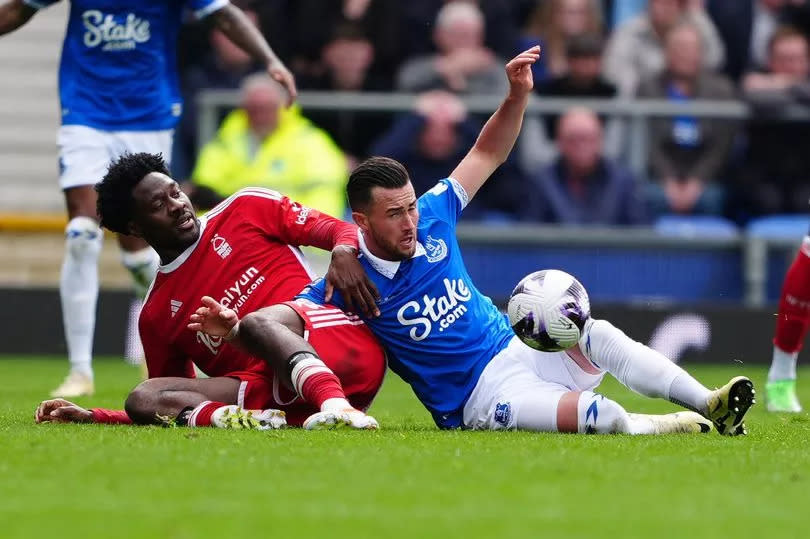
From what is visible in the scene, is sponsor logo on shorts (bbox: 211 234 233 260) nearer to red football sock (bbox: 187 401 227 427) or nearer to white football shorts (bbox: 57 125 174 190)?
red football sock (bbox: 187 401 227 427)

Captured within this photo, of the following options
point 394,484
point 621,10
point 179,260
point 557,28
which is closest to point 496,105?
point 557,28

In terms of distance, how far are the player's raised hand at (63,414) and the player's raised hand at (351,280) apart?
4.04ft

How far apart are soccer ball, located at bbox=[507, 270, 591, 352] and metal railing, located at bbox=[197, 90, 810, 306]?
6.61 metres

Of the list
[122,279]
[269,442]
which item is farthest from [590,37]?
[269,442]

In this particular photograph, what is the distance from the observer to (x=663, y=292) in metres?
13.0

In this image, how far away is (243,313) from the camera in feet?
22.4

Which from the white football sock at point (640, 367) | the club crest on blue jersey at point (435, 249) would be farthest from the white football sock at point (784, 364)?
the club crest on blue jersey at point (435, 249)

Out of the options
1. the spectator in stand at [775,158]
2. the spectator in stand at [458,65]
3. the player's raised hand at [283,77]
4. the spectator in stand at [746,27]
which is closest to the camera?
the player's raised hand at [283,77]

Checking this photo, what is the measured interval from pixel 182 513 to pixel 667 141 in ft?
32.2

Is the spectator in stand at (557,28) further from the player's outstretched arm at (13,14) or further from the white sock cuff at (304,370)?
the white sock cuff at (304,370)

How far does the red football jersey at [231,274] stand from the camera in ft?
22.0

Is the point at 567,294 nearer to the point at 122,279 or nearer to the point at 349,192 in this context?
the point at 349,192

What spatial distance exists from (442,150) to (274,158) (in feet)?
4.46

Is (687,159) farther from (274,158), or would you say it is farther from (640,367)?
(640,367)
